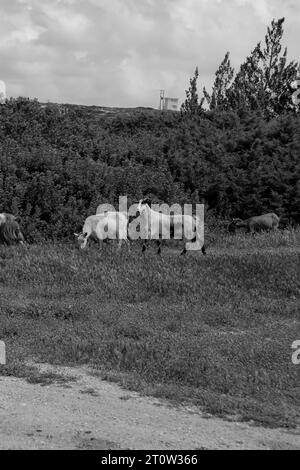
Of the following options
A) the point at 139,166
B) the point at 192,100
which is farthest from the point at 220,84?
the point at 139,166

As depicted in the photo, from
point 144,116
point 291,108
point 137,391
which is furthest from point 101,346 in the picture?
point 291,108

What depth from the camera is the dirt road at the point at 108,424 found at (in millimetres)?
6070

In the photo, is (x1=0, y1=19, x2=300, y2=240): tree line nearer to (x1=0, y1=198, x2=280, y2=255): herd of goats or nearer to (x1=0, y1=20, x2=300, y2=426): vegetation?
(x1=0, y1=20, x2=300, y2=426): vegetation

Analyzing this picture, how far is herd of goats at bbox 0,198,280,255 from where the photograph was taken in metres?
16.9

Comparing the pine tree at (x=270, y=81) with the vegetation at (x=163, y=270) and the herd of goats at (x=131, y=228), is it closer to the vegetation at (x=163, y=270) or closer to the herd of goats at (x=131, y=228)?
the vegetation at (x=163, y=270)

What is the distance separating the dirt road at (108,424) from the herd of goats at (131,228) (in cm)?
915

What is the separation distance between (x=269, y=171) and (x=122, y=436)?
2014cm

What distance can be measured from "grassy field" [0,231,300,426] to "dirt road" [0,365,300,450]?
31 centimetres

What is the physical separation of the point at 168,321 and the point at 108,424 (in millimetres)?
4305

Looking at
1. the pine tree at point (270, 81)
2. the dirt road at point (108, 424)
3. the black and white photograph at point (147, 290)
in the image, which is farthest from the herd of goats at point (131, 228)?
the pine tree at point (270, 81)

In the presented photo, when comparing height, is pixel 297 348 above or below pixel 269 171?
below
